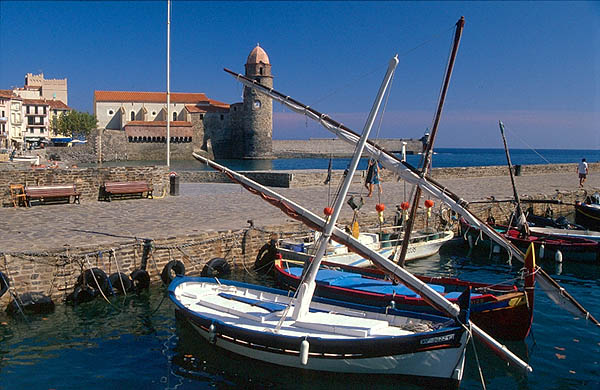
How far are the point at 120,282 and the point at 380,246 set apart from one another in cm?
797

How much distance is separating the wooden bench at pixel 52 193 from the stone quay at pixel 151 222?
0.30m

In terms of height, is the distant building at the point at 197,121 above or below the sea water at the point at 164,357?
above

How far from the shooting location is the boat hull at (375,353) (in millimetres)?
8773

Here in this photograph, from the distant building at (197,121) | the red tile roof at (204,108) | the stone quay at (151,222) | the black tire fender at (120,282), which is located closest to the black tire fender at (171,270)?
the stone quay at (151,222)

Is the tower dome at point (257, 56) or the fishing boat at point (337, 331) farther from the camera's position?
the tower dome at point (257, 56)

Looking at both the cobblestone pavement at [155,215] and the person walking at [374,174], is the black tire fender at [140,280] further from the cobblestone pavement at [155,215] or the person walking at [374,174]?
the person walking at [374,174]

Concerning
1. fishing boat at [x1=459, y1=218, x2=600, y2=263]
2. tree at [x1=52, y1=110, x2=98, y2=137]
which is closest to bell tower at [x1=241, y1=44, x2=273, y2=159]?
tree at [x1=52, y1=110, x2=98, y2=137]

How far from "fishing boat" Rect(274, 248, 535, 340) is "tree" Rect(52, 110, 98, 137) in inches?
3445

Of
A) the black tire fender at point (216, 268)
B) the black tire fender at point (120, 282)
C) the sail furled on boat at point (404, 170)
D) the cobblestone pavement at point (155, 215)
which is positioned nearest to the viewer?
the sail furled on boat at point (404, 170)

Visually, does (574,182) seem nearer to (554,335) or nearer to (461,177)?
(461,177)

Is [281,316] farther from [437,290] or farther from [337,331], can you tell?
[437,290]

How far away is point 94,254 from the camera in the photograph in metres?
13.0

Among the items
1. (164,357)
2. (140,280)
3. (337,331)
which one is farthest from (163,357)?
(140,280)

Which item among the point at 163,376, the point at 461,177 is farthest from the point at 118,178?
the point at 461,177
